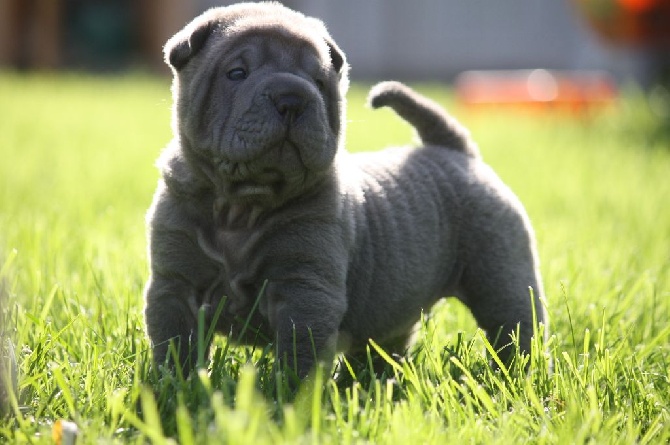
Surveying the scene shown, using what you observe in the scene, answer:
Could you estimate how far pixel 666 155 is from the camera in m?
8.10

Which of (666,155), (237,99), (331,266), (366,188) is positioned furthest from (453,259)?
(666,155)

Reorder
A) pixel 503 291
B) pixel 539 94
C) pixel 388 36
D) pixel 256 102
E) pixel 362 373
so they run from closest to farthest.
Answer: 1. pixel 256 102
2. pixel 362 373
3. pixel 503 291
4. pixel 539 94
5. pixel 388 36

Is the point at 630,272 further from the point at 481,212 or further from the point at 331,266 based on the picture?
the point at 331,266

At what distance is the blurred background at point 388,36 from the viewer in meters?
16.6

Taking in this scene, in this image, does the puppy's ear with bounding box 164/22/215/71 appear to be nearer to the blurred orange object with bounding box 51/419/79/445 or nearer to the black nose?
the black nose

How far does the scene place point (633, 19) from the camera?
9516 millimetres

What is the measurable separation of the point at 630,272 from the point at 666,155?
14.2 ft

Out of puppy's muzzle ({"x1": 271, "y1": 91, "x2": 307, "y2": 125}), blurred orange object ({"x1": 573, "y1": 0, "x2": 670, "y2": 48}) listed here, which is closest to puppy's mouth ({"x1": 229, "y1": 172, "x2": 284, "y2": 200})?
puppy's muzzle ({"x1": 271, "y1": 91, "x2": 307, "y2": 125})

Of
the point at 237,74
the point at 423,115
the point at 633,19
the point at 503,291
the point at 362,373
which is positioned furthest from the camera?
the point at 633,19

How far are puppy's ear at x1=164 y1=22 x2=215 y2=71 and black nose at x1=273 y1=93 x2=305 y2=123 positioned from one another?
382 mm

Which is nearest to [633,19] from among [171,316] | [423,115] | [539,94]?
[539,94]

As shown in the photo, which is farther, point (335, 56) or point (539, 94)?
point (539, 94)

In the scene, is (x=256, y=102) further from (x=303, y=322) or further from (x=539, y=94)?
(x=539, y=94)

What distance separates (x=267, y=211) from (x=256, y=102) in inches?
14.2
